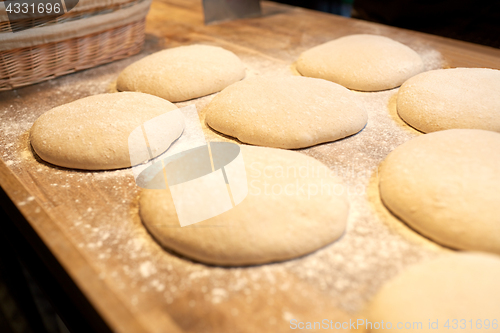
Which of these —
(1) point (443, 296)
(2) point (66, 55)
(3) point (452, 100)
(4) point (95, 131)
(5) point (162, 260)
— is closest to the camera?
(1) point (443, 296)

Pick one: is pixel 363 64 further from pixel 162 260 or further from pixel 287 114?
pixel 162 260

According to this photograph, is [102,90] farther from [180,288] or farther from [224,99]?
[180,288]

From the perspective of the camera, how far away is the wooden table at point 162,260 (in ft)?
2.21

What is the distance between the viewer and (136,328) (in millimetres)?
625

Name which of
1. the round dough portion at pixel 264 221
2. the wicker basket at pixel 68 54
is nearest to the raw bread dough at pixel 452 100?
the round dough portion at pixel 264 221

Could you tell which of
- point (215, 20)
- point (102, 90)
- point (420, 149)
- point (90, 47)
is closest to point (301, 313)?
point (420, 149)

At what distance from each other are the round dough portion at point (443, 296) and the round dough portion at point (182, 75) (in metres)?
1.03

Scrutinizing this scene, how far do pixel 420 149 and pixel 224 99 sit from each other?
651 mm

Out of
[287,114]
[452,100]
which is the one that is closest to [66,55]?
[287,114]

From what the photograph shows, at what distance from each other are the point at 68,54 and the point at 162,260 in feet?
4.00

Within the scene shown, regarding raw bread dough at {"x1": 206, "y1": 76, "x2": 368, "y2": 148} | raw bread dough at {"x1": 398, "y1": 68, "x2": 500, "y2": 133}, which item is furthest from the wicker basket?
raw bread dough at {"x1": 398, "y1": 68, "x2": 500, "y2": 133}

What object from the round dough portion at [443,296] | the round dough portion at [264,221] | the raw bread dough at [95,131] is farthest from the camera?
the raw bread dough at [95,131]

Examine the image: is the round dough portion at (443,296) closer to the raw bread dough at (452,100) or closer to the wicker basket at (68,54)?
the raw bread dough at (452,100)

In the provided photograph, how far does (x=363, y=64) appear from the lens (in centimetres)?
147
